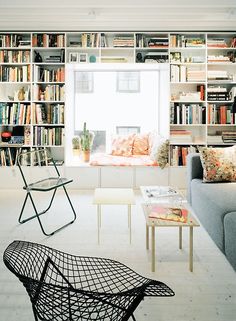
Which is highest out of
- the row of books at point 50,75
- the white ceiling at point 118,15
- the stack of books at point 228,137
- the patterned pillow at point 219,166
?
the white ceiling at point 118,15

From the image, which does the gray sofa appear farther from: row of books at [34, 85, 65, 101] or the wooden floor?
row of books at [34, 85, 65, 101]

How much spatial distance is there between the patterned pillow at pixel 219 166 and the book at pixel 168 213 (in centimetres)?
112

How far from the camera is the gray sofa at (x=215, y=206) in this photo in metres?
2.71

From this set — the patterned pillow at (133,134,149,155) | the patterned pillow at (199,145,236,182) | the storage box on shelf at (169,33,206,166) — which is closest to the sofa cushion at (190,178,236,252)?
the patterned pillow at (199,145,236,182)

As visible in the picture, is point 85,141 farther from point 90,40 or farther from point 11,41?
point 11,41

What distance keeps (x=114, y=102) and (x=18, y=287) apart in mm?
4429

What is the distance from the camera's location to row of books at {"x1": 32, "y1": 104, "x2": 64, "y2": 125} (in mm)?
5699

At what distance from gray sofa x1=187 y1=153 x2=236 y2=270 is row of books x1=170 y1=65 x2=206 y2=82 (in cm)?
182

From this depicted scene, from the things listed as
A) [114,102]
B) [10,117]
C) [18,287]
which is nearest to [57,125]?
[10,117]

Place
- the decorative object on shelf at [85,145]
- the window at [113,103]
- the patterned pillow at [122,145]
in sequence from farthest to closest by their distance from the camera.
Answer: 1. the window at [113,103]
2. the patterned pillow at [122,145]
3. the decorative object on shelf at [85,145]

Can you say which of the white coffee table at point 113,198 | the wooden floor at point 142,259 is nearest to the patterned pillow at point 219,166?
the wooden floor at point 142,259

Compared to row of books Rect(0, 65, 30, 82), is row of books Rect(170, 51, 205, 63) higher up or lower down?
higher up

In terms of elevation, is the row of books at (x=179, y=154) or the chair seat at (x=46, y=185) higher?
the row of books at (x=179, y=154)

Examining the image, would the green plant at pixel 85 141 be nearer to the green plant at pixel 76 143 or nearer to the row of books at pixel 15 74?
the green plant at pixel 76 143
